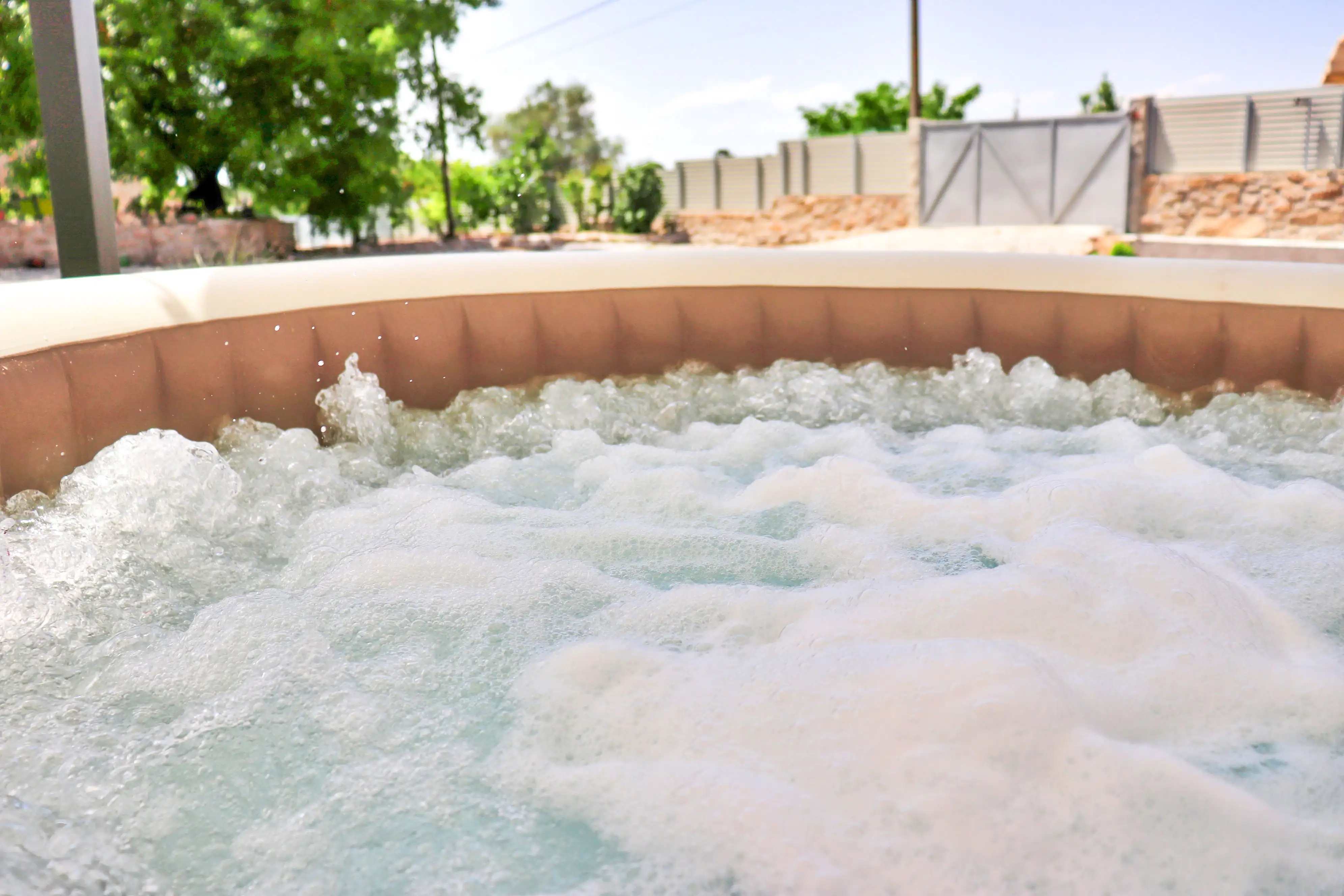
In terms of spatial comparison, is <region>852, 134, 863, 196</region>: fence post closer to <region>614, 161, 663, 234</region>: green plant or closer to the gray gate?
the gray gate

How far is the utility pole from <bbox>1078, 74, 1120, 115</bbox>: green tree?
68.4ft

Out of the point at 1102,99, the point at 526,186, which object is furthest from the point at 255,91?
the point at 1102,99

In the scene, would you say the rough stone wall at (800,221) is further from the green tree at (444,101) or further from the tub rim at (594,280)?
the tub rim at (594,280)

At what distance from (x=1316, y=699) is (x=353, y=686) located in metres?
1.00

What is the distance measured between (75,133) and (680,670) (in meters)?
1.90

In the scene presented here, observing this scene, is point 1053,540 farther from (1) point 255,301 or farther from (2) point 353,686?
(1) point 255,301

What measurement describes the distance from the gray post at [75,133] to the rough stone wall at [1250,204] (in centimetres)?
1201

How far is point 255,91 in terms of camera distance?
11.0 metres

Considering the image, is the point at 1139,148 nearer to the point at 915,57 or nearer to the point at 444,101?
the point at 915,57

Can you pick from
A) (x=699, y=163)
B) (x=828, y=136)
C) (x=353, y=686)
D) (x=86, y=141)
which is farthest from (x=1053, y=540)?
(x=699, y=163)


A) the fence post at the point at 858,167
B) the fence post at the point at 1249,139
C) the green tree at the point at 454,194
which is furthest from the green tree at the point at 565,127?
the fence post at the point at 1249,139

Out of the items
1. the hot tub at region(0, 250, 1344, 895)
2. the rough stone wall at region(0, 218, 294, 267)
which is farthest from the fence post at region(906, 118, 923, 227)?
the hot tub at region(0, 250, 1344, 895)

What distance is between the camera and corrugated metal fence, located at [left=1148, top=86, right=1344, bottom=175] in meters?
11.0

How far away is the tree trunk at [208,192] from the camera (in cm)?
1167
